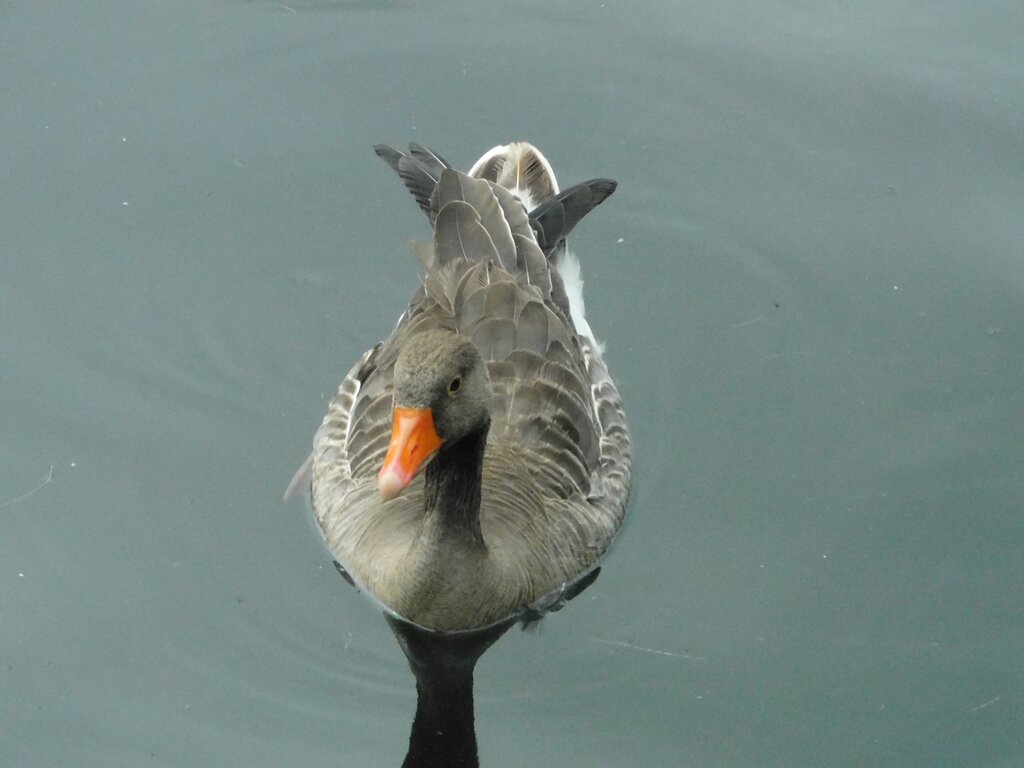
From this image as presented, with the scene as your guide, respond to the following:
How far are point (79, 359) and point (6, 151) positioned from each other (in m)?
2.23

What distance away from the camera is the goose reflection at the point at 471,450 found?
816 centimetres

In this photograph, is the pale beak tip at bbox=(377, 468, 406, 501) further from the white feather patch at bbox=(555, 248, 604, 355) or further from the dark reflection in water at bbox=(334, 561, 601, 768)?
the white feather patch at bbox=(555, 248, 604, 355)

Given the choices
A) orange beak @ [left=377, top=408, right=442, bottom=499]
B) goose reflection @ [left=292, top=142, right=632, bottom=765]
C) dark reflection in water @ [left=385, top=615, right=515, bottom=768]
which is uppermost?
orange beak @ [left=377, top=408, right=442, bottom=499]

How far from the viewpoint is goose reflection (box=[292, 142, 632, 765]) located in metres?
8.16

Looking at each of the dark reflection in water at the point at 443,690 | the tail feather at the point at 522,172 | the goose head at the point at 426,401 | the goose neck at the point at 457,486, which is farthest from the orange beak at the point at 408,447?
the tail feather at the point at 522,172

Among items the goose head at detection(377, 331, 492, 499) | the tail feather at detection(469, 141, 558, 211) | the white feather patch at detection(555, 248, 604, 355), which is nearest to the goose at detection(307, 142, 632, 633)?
the goose head at detection(377, 331, 492, 499)

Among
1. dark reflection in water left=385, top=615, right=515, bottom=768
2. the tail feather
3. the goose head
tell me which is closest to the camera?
the goose head

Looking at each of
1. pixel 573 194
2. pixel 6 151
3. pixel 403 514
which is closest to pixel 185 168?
pixel 6 151

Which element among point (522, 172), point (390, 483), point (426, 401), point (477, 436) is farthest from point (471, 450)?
point (522, 172)

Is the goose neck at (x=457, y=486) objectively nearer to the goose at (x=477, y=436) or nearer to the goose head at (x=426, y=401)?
the goose at (x=477, y=436)

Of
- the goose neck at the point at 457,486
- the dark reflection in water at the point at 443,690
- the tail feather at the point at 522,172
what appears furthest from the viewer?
the tail feather at the point at 522,172

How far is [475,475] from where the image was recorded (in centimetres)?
851

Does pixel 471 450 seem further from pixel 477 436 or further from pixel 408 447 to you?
pixel 408 447

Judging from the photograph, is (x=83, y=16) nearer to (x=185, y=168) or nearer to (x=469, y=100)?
(x=185, y=168)
